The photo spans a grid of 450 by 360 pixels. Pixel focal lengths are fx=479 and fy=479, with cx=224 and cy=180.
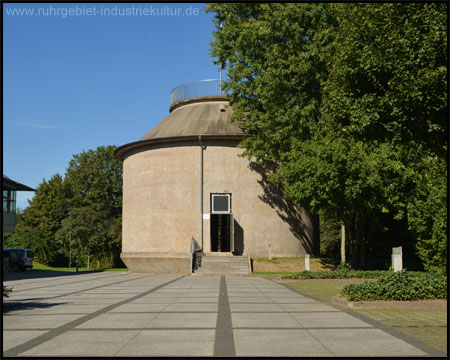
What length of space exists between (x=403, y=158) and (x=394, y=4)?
1281cm

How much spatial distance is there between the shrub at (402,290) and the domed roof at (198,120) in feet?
72.8

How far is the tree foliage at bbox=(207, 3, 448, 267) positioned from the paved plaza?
5338 millimetres

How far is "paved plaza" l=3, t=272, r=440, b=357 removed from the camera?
693cm

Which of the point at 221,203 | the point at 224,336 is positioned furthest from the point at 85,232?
the point at 224,336

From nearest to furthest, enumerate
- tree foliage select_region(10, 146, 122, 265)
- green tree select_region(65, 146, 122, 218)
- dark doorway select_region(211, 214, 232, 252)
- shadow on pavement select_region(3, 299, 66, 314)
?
shadow on pavement select_region(3, 299, 66, 314), dark doorway select_region(211, 214, 232, 252), tree foliage select_region(10, 146, 122, 265), green tree select_region(65, 146, 122, 218)

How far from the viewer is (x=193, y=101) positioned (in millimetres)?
38469

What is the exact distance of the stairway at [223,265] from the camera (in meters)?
30.0

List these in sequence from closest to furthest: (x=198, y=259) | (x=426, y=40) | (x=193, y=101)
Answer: (x=426, y=40) < (x=198, y=259) < (x=193, y=101)

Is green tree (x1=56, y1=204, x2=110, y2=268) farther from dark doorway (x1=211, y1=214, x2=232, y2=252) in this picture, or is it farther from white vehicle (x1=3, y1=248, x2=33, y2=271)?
dark doorway (x1=211, y1=214, x2=232, y2=252)

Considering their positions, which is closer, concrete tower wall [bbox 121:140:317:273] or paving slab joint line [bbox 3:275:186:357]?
paving slab joint line [bbox 3:275:186:357]

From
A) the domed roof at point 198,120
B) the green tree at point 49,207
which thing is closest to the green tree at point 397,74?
the domed roof at point 198,120

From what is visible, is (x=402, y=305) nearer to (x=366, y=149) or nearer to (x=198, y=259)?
(x=366, y=149)

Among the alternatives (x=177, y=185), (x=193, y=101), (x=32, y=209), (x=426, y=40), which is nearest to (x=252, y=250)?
(x=177, y=185)

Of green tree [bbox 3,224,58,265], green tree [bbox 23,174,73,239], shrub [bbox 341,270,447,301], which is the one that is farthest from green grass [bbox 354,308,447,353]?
green tree [bbox 23,174,73,239]
